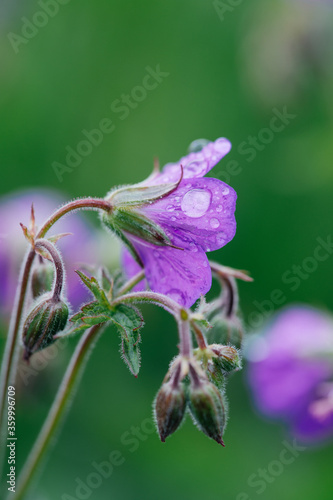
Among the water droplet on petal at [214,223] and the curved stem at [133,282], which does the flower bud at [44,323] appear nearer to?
the curved stem at [133,282]

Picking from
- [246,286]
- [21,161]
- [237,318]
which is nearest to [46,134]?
[21,161]

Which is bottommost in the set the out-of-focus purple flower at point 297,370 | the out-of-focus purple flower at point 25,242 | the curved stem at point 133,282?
the out-of-focus purple flower at point 297,370

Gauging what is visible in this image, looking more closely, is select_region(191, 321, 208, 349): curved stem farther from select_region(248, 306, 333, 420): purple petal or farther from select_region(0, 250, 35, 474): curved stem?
select_region(248, 306, 333, 420): purple petal

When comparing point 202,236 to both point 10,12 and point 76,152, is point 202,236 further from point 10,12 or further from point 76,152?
point 10,12

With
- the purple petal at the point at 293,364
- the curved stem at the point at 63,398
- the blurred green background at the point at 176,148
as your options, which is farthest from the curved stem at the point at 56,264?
the purple petal at the point at 293,364

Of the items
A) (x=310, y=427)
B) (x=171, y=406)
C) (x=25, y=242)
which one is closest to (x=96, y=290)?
(x=171, y=406)

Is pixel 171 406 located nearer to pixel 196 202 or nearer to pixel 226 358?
pixel 226 358

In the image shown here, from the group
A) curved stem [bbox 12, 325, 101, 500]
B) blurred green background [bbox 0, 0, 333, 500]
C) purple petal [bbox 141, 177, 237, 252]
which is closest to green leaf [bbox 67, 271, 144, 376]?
curved stem [bbox 12, 325, 101, 500]
